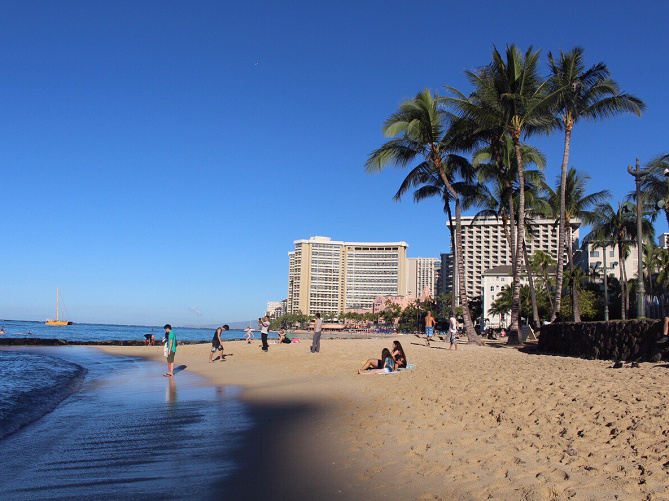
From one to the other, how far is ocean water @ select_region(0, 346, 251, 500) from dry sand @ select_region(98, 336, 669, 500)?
17.4 inches

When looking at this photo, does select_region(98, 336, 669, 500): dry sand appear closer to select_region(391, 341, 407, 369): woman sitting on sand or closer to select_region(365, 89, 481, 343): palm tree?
select_region(391, 341, 407, 369): woman sitting on sand

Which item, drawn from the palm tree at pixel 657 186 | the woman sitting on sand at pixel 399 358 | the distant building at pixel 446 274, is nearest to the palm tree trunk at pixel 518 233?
the palm tree at pixel 657 186

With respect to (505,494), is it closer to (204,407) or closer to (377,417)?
(377,417)

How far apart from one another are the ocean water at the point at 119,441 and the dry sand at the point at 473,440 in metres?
0.44

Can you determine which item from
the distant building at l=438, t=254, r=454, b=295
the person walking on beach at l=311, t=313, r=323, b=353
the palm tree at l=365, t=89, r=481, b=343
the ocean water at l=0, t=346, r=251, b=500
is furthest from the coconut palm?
the distant building at l=438, t=254, r=454, b=295

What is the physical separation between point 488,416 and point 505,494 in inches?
104

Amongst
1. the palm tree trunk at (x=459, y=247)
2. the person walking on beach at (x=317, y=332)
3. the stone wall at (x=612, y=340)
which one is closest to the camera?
the stone wall at (x=612, y=340)

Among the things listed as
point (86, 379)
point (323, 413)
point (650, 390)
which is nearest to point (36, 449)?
point (323, 413)

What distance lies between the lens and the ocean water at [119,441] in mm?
4648

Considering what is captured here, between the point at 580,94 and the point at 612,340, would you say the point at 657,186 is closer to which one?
the point at 580,94

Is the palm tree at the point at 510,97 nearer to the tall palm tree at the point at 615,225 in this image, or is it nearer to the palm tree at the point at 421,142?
the palm tree at the point at 421,142

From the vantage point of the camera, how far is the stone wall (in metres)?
11.3

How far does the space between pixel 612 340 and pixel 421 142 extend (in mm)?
12492

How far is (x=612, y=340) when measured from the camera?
42.5ft
